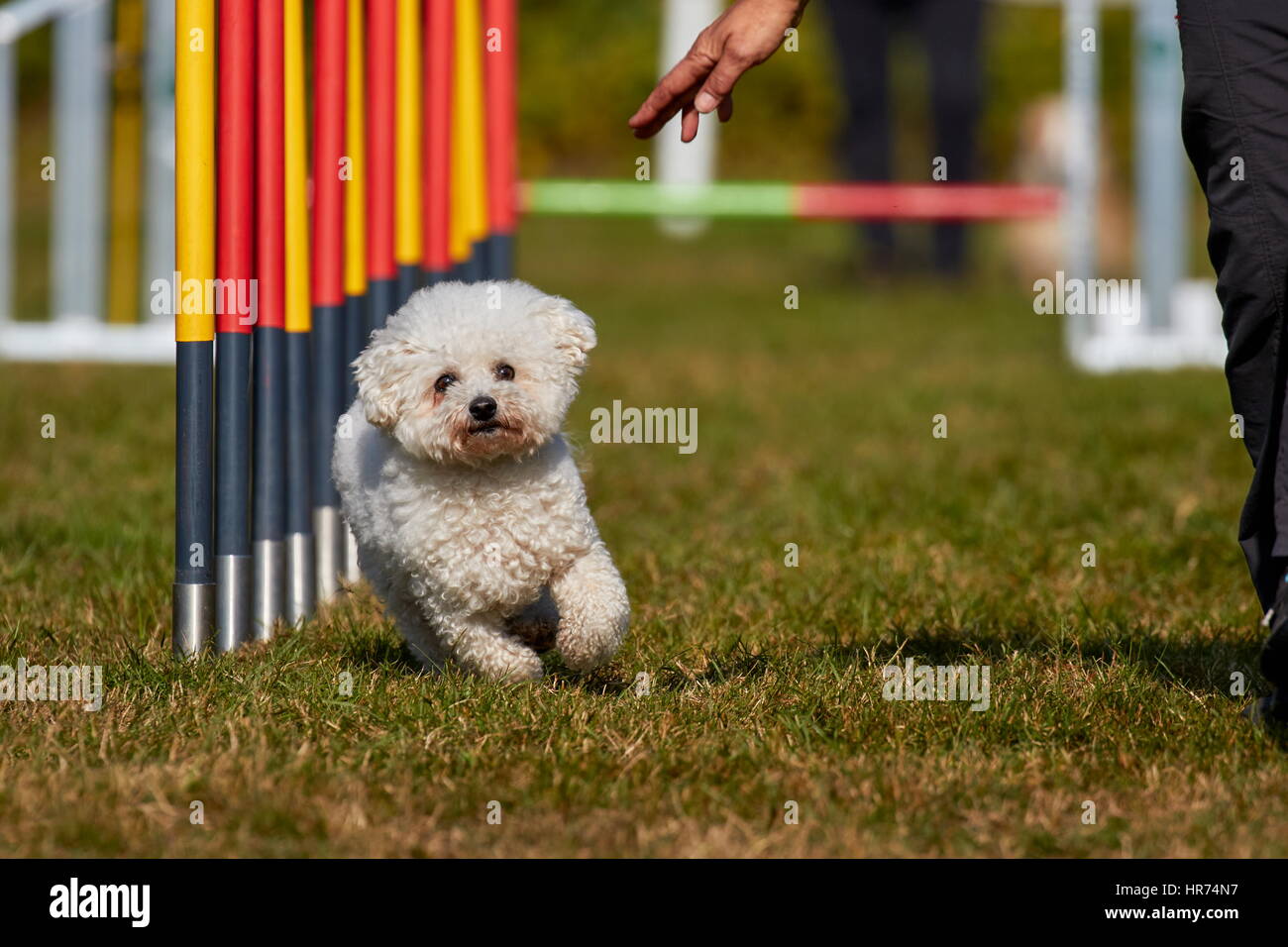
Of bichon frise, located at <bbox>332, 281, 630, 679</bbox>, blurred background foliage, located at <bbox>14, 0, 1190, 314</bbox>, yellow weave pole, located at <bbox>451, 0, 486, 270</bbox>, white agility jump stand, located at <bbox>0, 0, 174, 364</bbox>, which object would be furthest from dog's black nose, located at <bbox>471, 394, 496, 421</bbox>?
blurred background foliage, located at <bbox>14, 0, 1190, 314</bbox>

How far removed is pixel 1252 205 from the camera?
2.90 metres

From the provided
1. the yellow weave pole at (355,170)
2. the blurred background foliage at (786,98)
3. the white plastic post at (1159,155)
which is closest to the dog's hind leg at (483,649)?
the yellow weave pole at (355,170)

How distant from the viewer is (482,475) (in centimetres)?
330

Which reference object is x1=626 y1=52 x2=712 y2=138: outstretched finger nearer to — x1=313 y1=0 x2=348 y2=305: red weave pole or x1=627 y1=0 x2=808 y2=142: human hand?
x1=627 y1=0 x2=808 y2=142: human hand

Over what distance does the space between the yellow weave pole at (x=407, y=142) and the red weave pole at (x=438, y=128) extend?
0.09 feet

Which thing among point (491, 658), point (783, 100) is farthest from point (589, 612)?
point (783, 100)

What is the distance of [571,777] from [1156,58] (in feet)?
19.8

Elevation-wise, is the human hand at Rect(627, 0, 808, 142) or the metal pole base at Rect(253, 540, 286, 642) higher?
the human hand at Rect(627, 0, 808, 142)

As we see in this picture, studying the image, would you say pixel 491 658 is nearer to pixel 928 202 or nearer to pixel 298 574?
pixel 298 574

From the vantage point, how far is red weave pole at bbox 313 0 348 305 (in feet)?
12.4

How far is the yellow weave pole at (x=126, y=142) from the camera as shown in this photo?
30.1ft

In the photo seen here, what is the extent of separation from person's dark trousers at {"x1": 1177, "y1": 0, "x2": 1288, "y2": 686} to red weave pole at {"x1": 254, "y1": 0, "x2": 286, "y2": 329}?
1678mm
